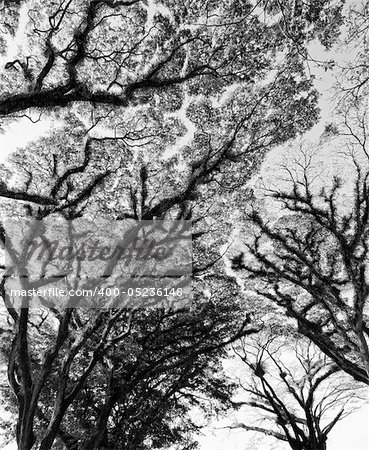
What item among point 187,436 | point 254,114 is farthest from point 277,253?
point 187,436

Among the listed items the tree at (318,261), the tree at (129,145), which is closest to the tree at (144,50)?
the tree at (129,145)

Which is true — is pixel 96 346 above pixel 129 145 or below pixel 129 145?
below

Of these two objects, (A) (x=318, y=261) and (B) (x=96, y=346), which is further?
(A) (x=318, y=261)

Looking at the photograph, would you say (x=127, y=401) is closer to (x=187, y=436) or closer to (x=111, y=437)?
(x=111, y=437)

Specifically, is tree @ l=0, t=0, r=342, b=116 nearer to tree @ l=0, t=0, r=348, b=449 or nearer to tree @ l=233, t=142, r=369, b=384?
tree @ l=0, t=0, r=348, b=449

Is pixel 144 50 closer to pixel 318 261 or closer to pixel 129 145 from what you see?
pixel 129 145

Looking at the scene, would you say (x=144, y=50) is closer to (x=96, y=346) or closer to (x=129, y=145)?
(x=129, y=145)

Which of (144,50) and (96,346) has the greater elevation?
(144,50)

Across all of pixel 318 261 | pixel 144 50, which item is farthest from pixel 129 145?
pixel 318 261

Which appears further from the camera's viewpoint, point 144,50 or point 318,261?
point 318,261

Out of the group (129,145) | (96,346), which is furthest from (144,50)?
(96,346)

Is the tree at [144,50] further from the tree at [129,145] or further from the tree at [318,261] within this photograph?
the tree at [318,261]

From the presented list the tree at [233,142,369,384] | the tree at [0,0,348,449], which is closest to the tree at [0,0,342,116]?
the tree at [0,0,348,449]

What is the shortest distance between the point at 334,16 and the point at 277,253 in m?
7.95
